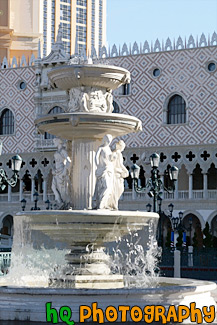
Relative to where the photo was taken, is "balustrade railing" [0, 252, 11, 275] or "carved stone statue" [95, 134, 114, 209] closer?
"carved stone statue" [95, 134, 114, 209]

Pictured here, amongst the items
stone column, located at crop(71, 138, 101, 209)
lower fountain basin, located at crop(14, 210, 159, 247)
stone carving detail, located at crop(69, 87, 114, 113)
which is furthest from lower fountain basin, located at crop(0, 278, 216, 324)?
stone carving detail, located at crop(69, 87, 114, 113)

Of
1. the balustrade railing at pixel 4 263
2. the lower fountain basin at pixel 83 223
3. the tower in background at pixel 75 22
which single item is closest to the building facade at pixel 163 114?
the balustrade railing at pixel 4 263

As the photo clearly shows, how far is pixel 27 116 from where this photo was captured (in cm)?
3153

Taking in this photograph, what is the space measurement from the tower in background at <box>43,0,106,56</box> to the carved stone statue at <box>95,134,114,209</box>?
163 feet

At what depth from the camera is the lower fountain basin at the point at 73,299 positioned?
6977mm

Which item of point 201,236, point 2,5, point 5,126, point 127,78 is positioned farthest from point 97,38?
point 127,78

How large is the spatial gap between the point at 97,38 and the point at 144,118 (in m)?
34.1

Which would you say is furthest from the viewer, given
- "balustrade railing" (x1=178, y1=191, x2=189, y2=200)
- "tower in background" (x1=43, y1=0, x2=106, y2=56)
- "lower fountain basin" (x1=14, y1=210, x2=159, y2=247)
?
"tower in background" (x1=43, y1=0, x2=106, y2=56)

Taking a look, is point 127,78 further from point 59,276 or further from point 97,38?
point 97,38

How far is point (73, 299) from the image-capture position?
7.00 metres

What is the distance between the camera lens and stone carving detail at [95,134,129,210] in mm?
Result: 8734

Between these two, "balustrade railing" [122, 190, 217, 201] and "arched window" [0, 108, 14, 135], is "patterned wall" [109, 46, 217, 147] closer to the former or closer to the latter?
"balustrade railing" [122, 190, 217, 201]

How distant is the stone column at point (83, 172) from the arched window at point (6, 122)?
77.1 ft

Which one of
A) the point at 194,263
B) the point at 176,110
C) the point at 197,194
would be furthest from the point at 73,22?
the point at 194,263
